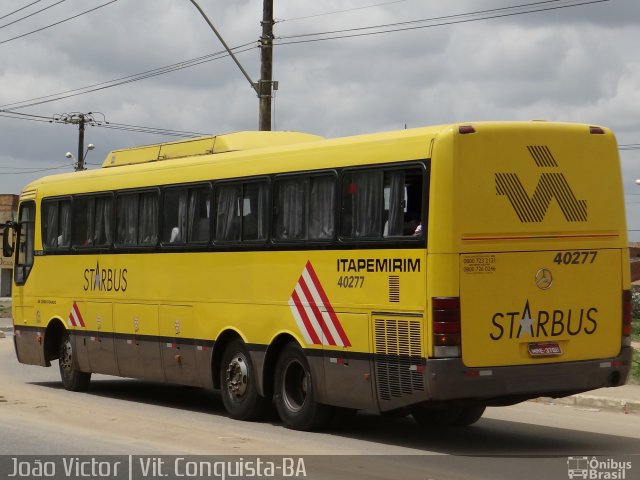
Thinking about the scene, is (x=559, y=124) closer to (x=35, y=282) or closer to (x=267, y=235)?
(x=267, y=235)

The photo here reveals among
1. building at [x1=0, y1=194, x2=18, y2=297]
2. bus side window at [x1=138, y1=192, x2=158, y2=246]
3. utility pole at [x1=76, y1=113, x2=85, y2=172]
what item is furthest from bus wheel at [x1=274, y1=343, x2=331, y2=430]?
building at [x1=0, y1=194, x2=18, y2=297]

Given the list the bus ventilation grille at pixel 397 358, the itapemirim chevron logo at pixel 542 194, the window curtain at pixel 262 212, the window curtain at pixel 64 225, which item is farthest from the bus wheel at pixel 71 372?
the itapemirim chevron logo at pixel 542 194

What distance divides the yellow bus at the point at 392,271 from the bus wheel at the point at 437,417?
1.1 inches

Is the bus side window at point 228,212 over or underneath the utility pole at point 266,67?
underneath

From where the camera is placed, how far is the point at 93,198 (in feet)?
63.5

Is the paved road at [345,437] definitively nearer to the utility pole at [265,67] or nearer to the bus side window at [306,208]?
the bus side window at [306,208]

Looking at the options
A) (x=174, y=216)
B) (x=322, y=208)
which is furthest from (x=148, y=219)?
(x=322, y=208)

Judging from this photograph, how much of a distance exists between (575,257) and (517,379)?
4.91 feet

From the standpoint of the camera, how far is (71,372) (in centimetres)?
1978

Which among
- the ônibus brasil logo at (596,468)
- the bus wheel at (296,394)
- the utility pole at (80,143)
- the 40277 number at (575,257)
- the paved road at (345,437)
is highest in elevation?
the utility pole at (80,143)

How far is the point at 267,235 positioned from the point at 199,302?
70.7 inches

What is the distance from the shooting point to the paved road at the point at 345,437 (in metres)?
11.8

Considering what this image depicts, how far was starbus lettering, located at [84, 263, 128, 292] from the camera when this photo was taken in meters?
18.4

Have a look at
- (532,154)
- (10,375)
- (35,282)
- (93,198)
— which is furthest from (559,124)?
(10,375)
